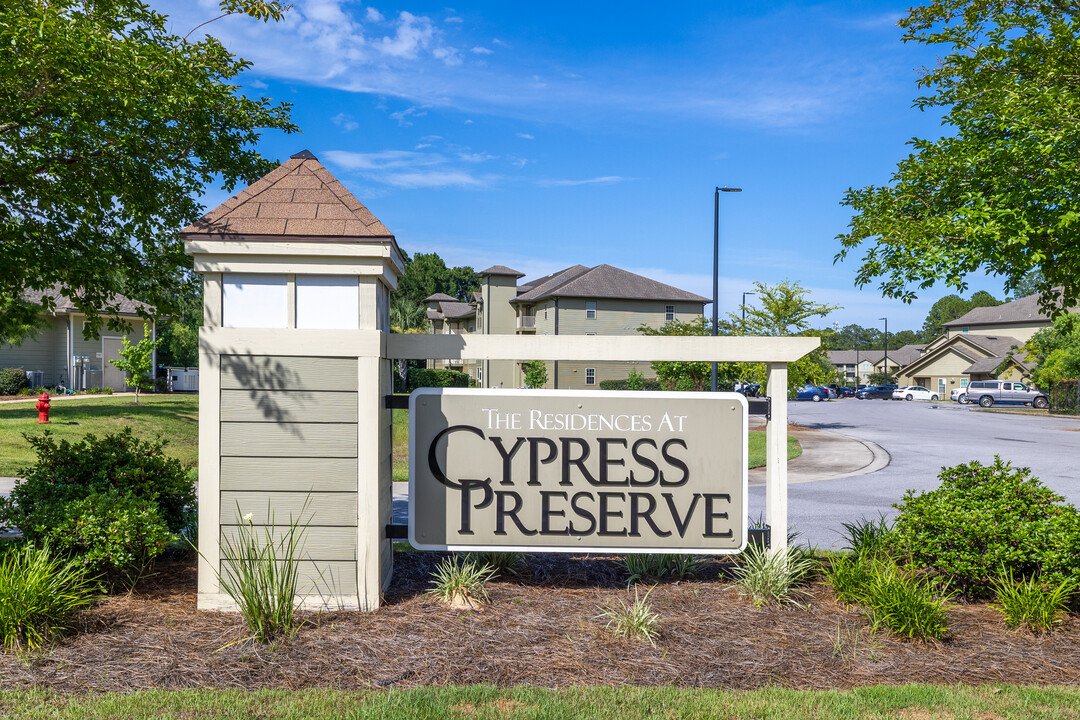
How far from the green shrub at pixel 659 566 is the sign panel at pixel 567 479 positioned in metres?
0.42

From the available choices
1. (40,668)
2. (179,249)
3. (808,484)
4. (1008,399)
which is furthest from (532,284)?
(40,668)

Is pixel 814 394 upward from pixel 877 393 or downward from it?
upward

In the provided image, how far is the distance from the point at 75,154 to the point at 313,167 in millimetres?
2928

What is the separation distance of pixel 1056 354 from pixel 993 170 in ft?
139

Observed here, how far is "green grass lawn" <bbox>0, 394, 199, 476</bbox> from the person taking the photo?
1559 centimetres

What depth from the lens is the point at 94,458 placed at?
247 inches

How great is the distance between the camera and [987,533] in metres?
5.21

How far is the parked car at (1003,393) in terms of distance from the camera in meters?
46.9

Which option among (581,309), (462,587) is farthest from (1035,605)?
(581,309)

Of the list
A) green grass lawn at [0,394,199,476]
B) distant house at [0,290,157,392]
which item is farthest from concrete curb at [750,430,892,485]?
distant house at [0,290,157,392]

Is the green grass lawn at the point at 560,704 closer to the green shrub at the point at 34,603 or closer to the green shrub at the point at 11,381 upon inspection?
the green shrub at the point at 34,603

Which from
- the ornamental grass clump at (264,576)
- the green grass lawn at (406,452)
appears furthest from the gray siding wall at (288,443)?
the green grass lawn at (406,452)

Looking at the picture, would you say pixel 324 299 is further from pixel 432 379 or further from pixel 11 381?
pixel 432 379

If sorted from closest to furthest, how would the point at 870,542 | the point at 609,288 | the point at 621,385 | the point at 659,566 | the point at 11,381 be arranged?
1. the point at 870,542
2. the point at 659,566
3. the point at 11,381
4. the point at 621,385
5. the point at 609,288
